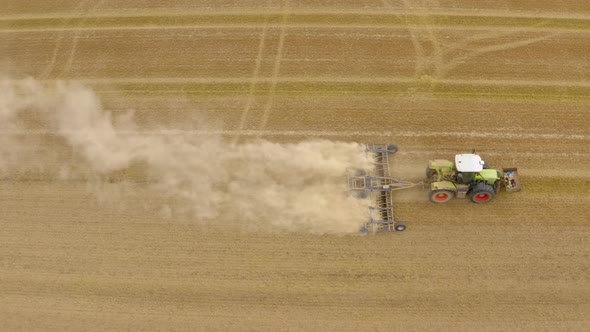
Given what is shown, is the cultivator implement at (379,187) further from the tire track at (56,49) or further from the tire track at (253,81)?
the tire track at (56,49)

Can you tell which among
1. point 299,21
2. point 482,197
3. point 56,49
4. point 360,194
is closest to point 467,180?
point 482,197

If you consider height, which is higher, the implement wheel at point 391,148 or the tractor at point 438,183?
the implement wheel at point 391,148

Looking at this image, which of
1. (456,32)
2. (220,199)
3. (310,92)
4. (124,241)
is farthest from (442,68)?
(124,241)

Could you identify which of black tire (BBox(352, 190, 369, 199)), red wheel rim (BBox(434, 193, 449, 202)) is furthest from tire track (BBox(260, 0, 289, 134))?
red wheel rim (BBox(434, 193, 449, 202))

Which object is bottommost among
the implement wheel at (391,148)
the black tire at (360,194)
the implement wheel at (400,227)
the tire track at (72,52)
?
the implement wheel at (400,227)

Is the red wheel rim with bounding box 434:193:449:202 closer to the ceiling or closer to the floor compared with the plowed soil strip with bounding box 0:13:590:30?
closer to the floor

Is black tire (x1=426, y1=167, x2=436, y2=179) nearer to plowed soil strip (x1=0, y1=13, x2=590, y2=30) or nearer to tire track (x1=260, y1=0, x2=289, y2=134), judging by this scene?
tire track (x1=260, y1=0, x2=289, y2=134)

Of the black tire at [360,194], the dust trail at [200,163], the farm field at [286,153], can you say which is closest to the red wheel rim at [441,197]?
the farm field at [286,153]
